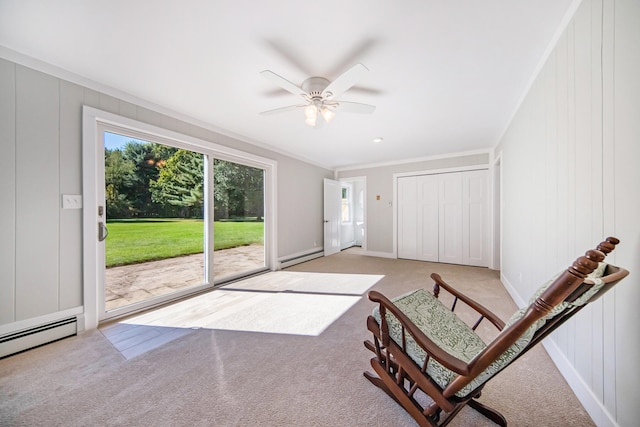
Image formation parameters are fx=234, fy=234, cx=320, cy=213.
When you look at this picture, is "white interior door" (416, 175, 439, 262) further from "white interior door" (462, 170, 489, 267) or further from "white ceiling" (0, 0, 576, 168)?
"white ceiling" (0, 0, 576, 168)

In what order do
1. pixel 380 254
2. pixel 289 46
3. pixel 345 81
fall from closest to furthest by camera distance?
1. pixel 289 46
2. pixel 345 81
3. pixel 380 254

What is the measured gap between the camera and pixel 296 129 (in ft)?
11.4

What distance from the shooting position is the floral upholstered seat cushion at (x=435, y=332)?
44.5 inches

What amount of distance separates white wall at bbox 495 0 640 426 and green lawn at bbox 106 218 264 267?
12.1 ft

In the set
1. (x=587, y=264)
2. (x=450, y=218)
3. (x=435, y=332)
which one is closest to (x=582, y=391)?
(x=435, y=332)

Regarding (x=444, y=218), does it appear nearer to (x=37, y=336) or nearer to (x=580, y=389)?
(x=580, y=389)

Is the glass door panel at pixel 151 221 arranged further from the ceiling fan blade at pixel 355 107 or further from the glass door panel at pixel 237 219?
the ceiling fan blade at pixel 355 107

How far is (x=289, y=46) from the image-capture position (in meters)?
1.75

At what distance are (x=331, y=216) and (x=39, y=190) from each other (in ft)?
15.9

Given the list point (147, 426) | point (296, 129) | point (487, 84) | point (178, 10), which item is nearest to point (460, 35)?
point (487, 84)

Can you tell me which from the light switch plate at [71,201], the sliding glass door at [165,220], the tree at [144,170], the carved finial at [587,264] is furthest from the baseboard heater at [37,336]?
the carved finial at [587,264]

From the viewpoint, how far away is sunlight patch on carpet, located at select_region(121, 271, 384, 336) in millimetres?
2297

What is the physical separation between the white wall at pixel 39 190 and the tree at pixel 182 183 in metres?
0.76

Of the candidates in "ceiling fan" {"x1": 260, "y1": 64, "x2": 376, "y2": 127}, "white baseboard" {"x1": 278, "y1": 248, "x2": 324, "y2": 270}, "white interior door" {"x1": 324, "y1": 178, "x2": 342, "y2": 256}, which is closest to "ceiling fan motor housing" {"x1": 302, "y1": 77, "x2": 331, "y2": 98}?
"ceiling fan" {"x1": 260, "y1": 64, "x2": 376, "y2": 127}
